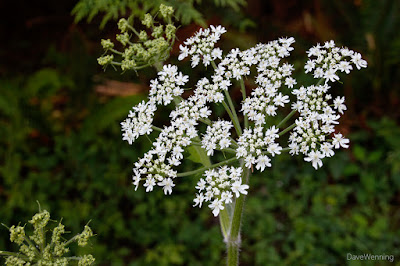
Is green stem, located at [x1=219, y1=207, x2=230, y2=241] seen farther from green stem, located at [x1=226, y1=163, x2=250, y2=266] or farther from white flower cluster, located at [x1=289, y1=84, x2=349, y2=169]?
white flower cluster, located at [x1=289, y1=84, x2=349, y2=169]

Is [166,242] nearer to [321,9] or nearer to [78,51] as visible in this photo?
[78,51]

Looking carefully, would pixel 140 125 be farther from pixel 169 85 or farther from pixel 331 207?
pixel 331 207

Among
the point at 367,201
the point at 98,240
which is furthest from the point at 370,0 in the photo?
the point at 98,240

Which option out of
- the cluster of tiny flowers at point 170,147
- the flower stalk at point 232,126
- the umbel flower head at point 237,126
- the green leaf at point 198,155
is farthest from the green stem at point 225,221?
the cluster of tiny flowers at point 170,147

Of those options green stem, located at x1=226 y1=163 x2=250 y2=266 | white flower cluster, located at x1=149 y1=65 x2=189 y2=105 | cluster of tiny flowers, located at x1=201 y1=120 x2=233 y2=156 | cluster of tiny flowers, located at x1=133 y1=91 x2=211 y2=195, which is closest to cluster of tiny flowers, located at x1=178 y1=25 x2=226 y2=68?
white flower cluster, located at x1=149 y1=65 x2=189 y2=105

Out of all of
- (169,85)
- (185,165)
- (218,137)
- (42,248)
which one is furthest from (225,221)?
(185,165)

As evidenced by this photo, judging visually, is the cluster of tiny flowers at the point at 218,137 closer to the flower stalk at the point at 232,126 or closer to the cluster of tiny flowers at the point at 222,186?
the flower stalk at the point at 232,126
